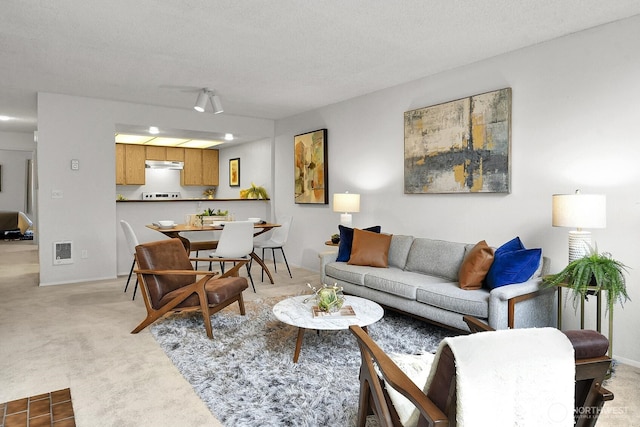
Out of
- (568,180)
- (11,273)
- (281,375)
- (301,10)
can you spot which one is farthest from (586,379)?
(11,273)

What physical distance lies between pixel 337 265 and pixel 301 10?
256 centimetres

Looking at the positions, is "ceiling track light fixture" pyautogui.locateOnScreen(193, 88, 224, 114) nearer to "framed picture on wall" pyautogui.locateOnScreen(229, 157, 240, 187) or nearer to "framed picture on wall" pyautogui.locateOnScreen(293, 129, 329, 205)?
"framed picture on wall" pyautogui.locateOnScreen(293, 129, 329, 205)

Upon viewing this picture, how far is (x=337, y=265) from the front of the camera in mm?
4488

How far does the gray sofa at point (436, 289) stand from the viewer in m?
2.98

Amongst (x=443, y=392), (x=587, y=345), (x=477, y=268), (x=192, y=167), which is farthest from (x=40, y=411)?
(x=192, y=167)

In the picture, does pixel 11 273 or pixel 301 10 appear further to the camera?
pixel 11 273

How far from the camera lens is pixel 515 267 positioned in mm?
3109

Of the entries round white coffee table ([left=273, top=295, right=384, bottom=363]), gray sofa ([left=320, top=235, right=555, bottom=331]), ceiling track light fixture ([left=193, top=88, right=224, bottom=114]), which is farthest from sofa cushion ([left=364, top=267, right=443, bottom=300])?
ceiling track light fixture ([left=193, top=88, right=224, bottom=114])

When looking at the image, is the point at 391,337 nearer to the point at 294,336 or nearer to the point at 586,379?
the point at 294,336

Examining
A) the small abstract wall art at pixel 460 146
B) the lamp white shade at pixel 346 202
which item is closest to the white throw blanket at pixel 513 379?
the small abstract wall art at pixel 460 146

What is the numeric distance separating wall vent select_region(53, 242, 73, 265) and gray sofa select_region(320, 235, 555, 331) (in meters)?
3.44

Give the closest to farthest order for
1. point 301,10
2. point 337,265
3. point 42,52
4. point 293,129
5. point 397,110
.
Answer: point 301,10 → point 42,52 → point 337,265 → point 397,110 → point 293,129

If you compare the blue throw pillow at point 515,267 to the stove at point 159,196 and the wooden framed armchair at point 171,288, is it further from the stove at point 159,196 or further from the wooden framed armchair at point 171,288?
the stove at point 159,196

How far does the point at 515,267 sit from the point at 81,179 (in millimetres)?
5313
